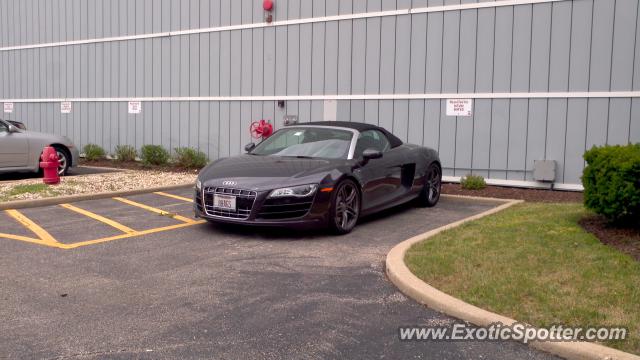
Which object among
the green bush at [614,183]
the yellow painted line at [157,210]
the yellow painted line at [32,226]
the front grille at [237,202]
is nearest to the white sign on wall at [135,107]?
the yellow painted line at [157,210]

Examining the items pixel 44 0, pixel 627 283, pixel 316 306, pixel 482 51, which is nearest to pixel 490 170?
pixel 482 51

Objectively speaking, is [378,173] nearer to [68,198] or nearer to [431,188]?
[431,188]

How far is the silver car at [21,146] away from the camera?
1222 centimetres

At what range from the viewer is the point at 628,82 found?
408 inches

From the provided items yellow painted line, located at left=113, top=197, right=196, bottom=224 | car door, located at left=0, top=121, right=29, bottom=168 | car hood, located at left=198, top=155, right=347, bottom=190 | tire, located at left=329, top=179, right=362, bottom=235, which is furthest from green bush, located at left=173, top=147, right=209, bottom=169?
tire, located at left=329, top=179, right=362, bottom=235

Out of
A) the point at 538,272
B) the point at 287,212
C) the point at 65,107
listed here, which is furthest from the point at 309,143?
the point at 65,107

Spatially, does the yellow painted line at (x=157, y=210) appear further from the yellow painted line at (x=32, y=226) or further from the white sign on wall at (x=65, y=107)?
the white sign on wall at (x=65, y=107)

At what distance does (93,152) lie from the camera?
56.4 feet

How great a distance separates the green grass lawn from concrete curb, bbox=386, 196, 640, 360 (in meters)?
0.10

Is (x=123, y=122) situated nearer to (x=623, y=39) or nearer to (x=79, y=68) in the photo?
(x=79, y=68)

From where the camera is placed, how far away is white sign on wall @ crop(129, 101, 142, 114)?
17.0m

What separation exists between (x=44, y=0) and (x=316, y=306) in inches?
694

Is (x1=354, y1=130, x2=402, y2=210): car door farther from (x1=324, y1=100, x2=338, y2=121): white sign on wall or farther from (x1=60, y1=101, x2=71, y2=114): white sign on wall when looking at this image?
(x1=60, y1=101, x2=71, y2=114): white sign on wall

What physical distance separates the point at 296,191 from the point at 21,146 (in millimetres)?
7778
